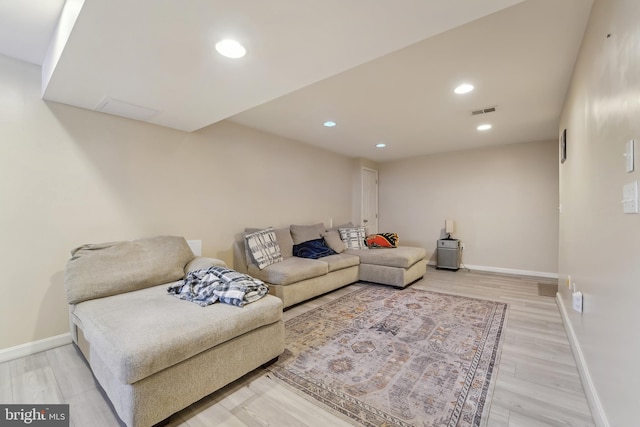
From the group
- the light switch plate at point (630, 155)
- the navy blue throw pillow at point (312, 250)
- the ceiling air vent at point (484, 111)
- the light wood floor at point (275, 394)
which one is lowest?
the light wood floor at point (275, 394)

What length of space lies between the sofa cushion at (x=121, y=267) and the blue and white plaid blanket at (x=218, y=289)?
0.34m

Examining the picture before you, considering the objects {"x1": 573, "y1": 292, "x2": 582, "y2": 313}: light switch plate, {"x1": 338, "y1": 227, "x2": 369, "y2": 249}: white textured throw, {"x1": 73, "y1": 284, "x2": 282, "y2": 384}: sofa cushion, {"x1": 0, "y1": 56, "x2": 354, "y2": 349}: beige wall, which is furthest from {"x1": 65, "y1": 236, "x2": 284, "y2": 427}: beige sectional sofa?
{"x1": 338, "y1": 227, "x2": 369, "y2": 249}: white textured throw

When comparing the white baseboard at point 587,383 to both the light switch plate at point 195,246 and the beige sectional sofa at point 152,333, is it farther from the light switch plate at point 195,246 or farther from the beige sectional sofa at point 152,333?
the light switch plate at point 195,246

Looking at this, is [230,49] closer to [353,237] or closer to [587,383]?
[587,383]

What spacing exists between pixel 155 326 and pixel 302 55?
6.04 feet

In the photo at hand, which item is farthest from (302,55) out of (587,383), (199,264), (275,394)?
(587,383)

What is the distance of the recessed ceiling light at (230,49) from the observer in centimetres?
157

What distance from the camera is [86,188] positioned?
2404 millimetres

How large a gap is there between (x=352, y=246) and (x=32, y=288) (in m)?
3.89

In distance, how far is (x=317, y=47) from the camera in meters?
1.60

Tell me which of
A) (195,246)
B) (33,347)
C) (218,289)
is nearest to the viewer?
(218,289)

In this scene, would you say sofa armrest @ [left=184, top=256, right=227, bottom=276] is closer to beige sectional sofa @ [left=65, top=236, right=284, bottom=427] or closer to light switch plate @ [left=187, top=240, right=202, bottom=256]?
beige sectional sofa @ [left=65, top=236, right=284, bottom=427]

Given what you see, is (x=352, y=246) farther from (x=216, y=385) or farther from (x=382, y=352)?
(x=216, y=385)

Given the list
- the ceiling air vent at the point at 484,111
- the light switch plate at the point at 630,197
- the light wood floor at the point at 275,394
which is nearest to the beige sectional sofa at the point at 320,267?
the light wood floor at the point at 275,394
